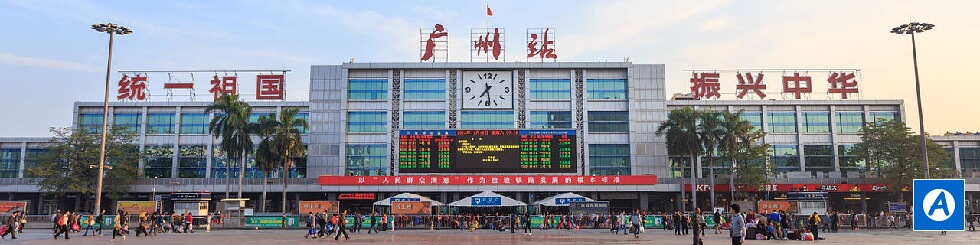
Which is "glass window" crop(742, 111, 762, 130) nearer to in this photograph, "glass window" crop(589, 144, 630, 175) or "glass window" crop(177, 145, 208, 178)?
"glass window" crop(589, 144, 630, 175)

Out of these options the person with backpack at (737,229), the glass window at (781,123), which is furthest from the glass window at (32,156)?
the glass window at (781,123)

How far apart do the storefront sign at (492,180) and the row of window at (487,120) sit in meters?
5.69

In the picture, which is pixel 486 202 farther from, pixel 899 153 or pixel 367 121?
pixel 899 153

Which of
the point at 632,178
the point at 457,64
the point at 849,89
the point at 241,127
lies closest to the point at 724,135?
the point at 632,178

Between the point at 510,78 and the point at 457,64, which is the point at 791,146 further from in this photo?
the point at 457,64

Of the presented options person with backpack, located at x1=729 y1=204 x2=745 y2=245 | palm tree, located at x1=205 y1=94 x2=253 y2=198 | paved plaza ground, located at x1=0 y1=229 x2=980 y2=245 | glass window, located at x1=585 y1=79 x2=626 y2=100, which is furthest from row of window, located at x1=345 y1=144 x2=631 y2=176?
person with backpack, located at x1=729 y1=204 x2=745 y2=245

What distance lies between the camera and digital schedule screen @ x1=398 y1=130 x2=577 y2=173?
180ft

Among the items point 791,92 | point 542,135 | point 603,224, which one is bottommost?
point 603,224

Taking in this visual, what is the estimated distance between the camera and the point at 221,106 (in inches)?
2219

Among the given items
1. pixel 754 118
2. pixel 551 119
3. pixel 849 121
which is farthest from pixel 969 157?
pixel 551 119

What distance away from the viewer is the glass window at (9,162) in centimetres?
7050

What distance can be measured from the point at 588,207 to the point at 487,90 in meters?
19.1

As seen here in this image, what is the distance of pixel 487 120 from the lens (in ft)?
210

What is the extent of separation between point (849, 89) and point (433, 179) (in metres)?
40.5
